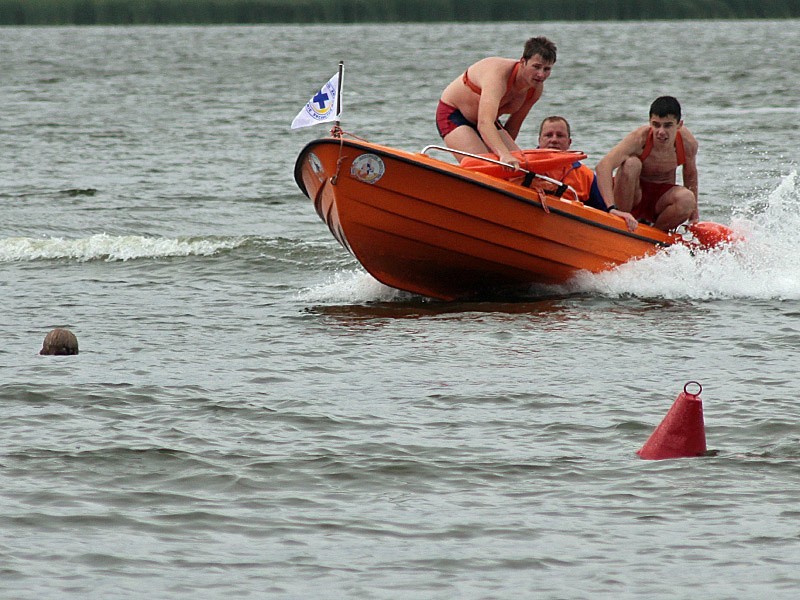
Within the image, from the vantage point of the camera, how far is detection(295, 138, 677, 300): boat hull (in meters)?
10.7

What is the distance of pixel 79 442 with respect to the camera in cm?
742

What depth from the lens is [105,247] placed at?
14.4m

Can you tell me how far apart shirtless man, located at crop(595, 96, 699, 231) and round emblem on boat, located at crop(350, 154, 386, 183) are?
1656mm

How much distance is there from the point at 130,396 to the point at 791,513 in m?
3.71

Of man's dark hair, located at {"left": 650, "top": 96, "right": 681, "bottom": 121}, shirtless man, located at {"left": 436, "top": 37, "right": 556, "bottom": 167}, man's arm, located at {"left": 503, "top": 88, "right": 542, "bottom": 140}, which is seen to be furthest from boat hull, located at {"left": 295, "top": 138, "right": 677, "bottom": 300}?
man's dark hair, located at {"left": 650, "top": 96, "right": 681, "bottom": 121}

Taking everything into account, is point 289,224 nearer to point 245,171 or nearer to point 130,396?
point 245,171

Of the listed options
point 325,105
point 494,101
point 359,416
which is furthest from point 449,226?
point 359,416

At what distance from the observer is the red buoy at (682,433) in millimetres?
7074

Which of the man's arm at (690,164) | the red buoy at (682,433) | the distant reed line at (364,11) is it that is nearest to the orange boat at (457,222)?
the man's arm at (690,164)

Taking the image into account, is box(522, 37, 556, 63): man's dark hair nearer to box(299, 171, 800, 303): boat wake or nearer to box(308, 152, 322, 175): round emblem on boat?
box(308, 152, 322, 175): round emblem on boat

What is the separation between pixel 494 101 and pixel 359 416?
3553mm

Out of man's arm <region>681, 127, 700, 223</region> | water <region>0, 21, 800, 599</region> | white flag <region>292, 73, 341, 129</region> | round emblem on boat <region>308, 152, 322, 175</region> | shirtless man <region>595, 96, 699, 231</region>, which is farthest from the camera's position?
man's arm <region>681, 127, 700, 223</region>

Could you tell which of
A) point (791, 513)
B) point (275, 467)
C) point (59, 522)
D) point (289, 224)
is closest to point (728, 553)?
point (791, 513)

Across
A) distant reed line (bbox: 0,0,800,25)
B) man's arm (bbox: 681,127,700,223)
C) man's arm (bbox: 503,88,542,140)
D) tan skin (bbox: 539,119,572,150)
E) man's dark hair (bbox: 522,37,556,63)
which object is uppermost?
distant reed line (bbox: 0,0,800,25)
